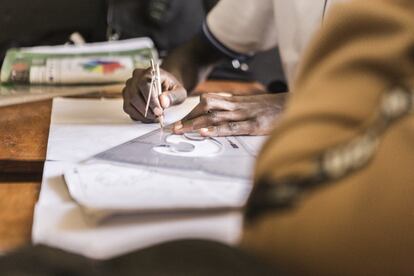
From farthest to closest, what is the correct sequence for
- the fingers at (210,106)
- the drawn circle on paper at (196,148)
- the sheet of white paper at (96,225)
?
1. the fingers at (210,106)
2. the drawn circle on paper at (196,148)
3. the sheet of white paper at (96,225)

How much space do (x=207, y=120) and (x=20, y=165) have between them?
0.23 m

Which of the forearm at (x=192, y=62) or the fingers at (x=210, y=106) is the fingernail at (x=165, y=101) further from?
the forearm at (x=192, y=62)

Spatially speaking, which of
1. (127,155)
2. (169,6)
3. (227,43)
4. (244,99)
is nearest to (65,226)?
(127,155)

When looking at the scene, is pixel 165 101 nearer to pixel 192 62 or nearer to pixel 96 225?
pixel 192 62

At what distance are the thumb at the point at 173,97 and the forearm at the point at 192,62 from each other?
0.09 m

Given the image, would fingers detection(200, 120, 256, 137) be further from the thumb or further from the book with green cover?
the book with green cover

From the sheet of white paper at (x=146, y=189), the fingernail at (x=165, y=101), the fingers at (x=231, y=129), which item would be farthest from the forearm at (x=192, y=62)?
the sheet of white paper at (x=146, y=189)

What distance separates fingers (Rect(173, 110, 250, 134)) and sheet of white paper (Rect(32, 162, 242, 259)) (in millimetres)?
266

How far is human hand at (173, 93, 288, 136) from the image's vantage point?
87 centimetres

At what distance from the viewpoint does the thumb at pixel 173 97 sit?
3.16 feet

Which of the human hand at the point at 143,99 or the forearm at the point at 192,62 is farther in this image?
the forearm at the point at 192,62

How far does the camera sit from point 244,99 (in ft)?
3.06

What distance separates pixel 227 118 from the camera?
88 cm

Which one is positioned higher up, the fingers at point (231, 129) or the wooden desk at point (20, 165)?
the fingers at point (231, 129)
